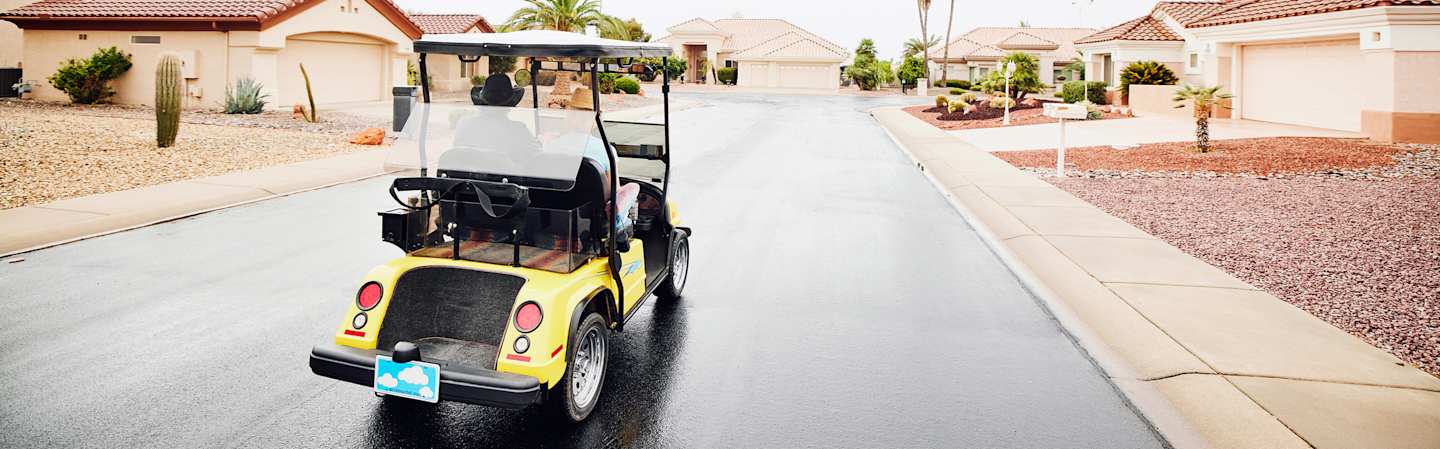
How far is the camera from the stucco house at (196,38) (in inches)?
1083

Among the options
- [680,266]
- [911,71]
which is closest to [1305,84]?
[680,266]

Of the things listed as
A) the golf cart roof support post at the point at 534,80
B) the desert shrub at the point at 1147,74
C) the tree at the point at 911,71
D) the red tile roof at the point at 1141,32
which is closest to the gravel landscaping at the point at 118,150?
the golf cart roof support post at the point at 534,80

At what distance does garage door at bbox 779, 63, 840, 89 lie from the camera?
6744cm

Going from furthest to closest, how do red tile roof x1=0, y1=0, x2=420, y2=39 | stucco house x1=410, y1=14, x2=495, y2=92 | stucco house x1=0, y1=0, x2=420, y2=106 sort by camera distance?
1. stucco house x1=410, y1=14, x2=495, y2=92
2. stucco house x1=0, y1=0, x2=420, y2=106
3. red tile roof x1=0, y1=0, x2=420, y2=39

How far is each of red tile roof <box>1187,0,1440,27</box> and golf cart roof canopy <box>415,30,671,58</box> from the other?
1972 centimetres

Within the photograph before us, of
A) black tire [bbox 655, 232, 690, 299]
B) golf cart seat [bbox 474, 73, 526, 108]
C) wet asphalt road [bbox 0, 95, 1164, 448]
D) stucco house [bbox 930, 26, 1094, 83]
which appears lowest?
wet asphalt road [bbox 0, 95, 1164, 448]

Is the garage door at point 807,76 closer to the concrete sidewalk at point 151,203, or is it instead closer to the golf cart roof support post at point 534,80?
the concrete sidewalk at point 151,203

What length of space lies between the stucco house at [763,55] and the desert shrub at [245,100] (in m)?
44.5

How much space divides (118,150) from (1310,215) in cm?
1703

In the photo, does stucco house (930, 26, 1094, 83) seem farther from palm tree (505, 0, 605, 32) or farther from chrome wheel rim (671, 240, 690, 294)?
chrome wheel rim (671, 240, 690, 294)

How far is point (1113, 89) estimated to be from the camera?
3791cm

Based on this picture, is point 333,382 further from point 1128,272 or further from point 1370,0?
point 1370,0

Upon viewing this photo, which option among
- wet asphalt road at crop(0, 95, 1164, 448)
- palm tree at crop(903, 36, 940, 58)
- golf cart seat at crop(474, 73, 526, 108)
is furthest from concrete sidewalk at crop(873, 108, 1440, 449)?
palm tree at crop(903, 36, 940, 58)

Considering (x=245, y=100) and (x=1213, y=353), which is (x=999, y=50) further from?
(x=1213, y=353)
